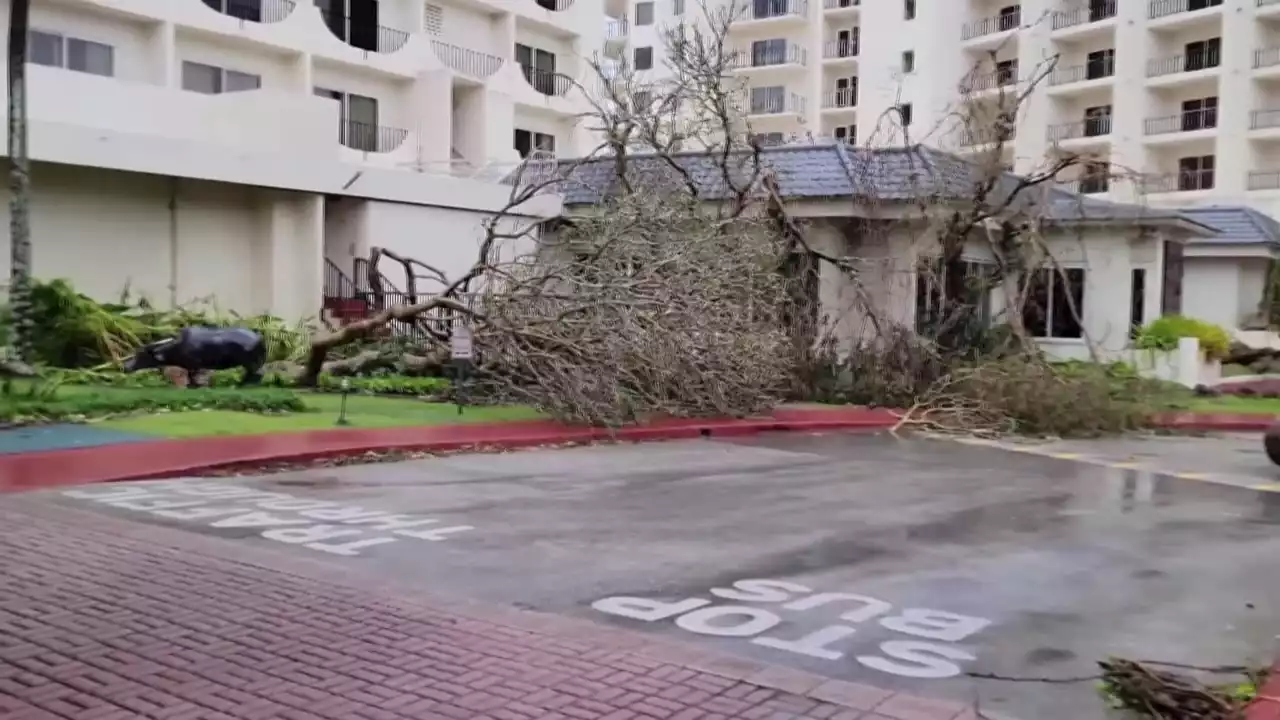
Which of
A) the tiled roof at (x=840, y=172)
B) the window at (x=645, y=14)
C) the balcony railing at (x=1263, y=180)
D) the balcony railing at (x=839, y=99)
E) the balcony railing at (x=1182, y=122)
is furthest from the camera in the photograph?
the window at (x=645, y=14)

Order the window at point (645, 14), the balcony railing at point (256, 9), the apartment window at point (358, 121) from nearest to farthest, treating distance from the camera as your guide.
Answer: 1. the balcony railing at point (256, 9)
2. the apartment window at point (358, 121)
3. the window at point (645, 14)

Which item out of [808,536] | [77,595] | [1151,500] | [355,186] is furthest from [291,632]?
[355,186]

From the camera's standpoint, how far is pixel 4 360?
A: 54.3 feet

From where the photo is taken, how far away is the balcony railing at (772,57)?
207 ft

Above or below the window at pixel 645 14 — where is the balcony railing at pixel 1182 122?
below

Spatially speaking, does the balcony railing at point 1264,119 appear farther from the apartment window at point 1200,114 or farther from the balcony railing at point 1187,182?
the balcony railing at point 1187,182

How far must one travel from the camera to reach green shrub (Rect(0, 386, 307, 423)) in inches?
543

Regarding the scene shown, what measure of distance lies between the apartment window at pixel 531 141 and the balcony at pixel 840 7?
25.3 meters

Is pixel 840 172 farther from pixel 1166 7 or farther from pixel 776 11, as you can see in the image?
pixel 776 11

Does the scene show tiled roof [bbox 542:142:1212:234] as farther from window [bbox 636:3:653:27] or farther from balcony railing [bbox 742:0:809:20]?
window [bbox 636:3:653:27]

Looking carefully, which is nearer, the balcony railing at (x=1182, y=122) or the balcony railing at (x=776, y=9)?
the balcony railing at (x=1182, y=122)

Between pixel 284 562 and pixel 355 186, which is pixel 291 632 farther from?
pixel 355 186

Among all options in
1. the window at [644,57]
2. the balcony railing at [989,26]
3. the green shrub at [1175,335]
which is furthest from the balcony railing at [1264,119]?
the window at [644,57]

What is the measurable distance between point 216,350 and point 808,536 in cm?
1060
